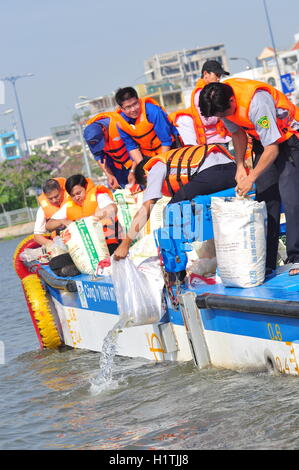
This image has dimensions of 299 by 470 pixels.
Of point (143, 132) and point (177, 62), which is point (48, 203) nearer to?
point (143, 132)

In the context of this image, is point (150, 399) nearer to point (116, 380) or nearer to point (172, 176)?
point (116, 380)

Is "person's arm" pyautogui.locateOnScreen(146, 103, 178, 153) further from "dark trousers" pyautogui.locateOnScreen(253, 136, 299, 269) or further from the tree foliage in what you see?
the tree foliage

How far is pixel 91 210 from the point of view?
8.87 meters

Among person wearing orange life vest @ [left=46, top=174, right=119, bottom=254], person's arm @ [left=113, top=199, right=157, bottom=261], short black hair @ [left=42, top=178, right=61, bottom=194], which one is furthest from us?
short black hair @ [left=42, top=178, right=61, bottom=194]

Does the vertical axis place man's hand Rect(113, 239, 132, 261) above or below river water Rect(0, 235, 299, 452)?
above

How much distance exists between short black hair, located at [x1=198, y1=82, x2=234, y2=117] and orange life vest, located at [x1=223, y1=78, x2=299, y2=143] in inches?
3.0

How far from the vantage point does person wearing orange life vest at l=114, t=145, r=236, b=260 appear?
6.72 meters

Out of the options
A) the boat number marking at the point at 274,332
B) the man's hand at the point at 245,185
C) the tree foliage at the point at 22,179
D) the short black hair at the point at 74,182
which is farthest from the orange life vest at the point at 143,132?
the tree foliage at the point at 22,179

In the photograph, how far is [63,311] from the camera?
9.17 meters

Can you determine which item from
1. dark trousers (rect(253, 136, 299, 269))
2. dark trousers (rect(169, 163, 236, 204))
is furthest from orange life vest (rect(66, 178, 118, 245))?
dark trousers (rect(253, 136, 299, 269))

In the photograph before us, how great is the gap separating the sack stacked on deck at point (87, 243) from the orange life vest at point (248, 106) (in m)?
2.45

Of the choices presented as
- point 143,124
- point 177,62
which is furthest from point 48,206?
point 177,62

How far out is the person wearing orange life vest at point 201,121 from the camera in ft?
28.6

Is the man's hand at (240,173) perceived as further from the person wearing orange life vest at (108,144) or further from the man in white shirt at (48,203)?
the man in white shirt at (48,203)
